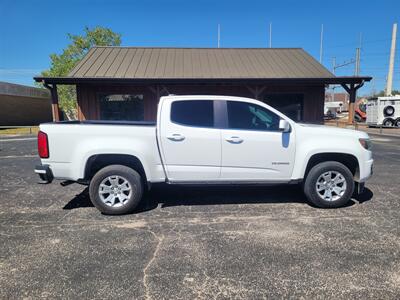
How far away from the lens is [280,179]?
519cm

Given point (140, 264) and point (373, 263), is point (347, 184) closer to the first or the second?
point (373, 263)

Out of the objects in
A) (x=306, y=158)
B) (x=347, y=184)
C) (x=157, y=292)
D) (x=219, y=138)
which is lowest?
(x=157, y=292)

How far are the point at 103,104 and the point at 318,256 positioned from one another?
1245 centimetres

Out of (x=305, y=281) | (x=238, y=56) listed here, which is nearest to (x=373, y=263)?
(x=305, y=281)

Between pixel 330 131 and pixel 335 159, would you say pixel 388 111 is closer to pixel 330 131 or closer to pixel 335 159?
pixel 335 159

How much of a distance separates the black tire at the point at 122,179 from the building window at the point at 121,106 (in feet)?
31.4

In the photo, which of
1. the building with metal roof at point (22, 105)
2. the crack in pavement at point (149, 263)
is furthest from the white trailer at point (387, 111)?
A: the building with metal roof at point (22, 105)

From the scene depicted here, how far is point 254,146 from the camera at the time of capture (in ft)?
16.6

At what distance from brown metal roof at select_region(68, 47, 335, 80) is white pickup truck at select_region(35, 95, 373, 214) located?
25.6 ft

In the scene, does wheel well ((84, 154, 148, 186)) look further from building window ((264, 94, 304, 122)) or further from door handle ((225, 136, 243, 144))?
building window ((264, 94, 304, 122))

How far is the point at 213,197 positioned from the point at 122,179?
6.01ft

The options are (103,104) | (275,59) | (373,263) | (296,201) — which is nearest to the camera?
(373,263)

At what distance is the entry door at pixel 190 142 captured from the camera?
4980 mm

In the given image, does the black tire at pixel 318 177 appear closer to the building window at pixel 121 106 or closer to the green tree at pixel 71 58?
the building window at pixel 121 106
